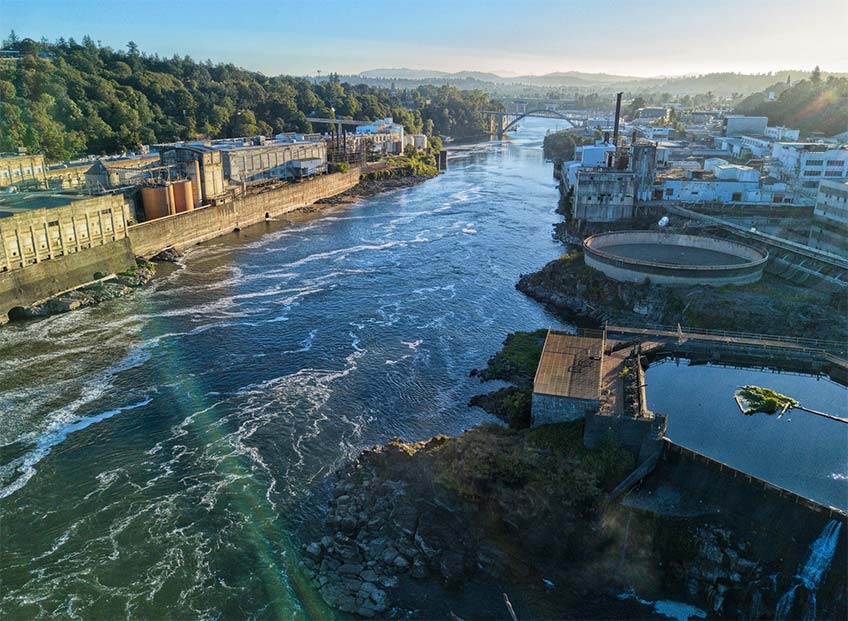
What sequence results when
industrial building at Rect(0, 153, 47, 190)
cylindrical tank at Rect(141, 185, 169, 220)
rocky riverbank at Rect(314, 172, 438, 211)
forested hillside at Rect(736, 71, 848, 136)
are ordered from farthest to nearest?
forested hillside at Rect(736, 71, 848, 136) < rocky riverbank at Rect(314, 172, 438, 211) < industrial building at Rect(0, 153, 47, 190) < cylindrical tank at Rect(141, 185, 169, 220)

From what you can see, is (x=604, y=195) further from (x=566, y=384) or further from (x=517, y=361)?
(x=566, y=384)

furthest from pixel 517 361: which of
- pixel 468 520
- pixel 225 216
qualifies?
pixel 225 216

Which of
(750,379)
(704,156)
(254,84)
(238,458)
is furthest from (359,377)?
(254,84)

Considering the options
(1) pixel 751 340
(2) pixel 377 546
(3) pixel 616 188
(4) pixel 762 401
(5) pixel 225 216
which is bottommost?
(2) pixel 377 546

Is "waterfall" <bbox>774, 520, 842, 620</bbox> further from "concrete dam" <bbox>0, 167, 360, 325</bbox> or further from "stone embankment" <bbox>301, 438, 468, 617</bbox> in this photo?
"concrete dam" <bbox>0, 167, 360, 325</bbox>

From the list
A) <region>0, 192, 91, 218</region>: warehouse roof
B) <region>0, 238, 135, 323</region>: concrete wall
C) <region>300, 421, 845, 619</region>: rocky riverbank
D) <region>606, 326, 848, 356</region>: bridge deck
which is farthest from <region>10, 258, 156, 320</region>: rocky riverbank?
<region>606, 326, 848, 356</region>: bridge deck

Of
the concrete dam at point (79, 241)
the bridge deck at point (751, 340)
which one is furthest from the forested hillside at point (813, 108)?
the concrete dam at point (79, 241)
